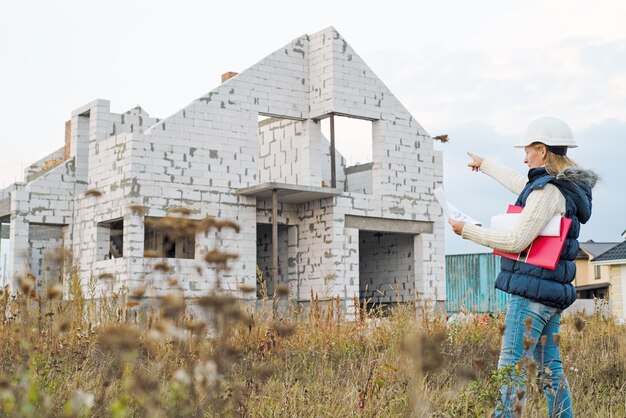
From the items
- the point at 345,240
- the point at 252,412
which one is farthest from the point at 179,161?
the point at 252,412

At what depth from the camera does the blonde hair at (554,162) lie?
434 centimetres

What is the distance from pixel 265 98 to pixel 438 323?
11.0 m

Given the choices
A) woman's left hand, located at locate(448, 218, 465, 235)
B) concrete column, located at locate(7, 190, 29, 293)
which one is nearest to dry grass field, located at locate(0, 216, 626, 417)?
woman's left hand, located at locate(448, 218, 465, 235)

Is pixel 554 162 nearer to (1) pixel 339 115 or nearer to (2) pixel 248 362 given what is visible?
(2) pixel 248 362

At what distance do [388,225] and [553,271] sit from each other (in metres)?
15.5

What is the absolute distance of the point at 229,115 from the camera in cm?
1798

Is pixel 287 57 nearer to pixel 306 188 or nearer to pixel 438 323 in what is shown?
pixel 306 188

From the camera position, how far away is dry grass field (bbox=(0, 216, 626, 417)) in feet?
8.87

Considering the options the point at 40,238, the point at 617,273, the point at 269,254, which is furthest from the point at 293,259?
the point at 617,273

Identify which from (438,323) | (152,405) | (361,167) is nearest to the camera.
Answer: (152,405)

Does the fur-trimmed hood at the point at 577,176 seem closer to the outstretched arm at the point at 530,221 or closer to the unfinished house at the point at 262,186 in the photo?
the outstretched arm at the point at 530,221

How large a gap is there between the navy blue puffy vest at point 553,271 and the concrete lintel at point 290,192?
40.7 feet

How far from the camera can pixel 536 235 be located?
165 inches

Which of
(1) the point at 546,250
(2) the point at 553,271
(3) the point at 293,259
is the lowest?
(2) the point at 553,271
